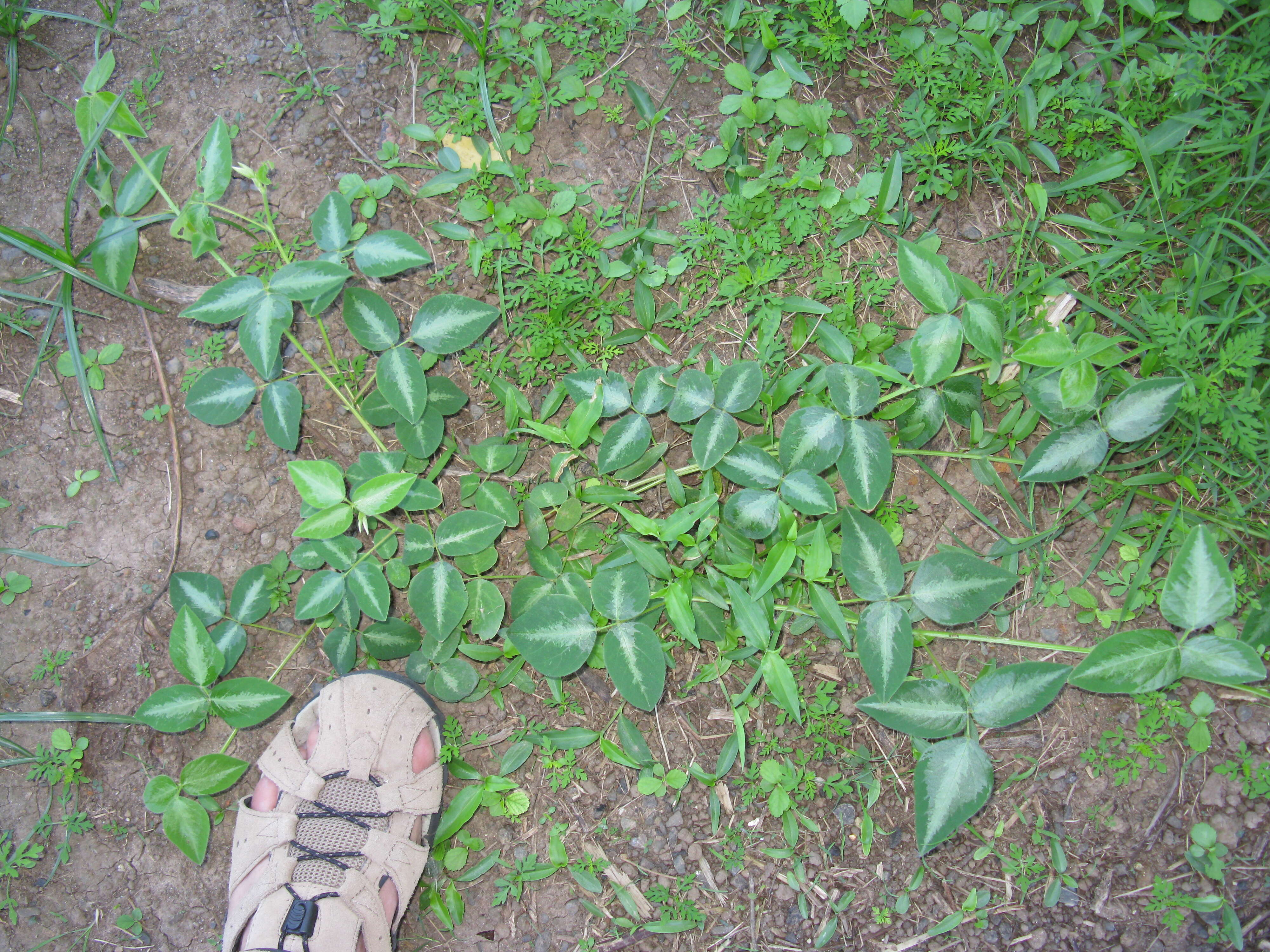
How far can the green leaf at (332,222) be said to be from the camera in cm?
201

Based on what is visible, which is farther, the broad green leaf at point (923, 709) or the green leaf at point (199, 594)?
the green leaf at point (199, 594)

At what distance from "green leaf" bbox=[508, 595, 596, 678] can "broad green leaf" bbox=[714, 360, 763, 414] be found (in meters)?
0.67

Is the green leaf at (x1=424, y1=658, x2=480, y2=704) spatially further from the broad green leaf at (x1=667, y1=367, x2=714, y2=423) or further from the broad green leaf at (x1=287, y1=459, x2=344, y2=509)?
the broad green leaf at (x1=667, y1=367, x2=714, y2=423)

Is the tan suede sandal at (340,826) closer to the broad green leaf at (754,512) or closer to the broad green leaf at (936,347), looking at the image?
the broad green leaf at (754,512)

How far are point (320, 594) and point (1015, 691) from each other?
1.82 m

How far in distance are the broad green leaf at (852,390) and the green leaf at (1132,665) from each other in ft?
2.60

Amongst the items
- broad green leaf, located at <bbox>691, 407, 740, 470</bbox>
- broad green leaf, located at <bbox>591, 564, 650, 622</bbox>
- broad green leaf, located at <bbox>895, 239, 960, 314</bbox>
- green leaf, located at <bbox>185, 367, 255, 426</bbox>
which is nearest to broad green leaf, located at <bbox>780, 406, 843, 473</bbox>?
broad green leaf, located at <bbox>691, 407, 740, 470</bbox>

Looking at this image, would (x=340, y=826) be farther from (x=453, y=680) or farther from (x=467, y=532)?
(x=467, y=532)

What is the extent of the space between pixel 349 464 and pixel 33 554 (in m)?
0.99

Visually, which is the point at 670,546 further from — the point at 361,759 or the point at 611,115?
the point at 611,115

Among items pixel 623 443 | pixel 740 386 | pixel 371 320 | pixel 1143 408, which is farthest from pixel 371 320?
pixel 1143 408

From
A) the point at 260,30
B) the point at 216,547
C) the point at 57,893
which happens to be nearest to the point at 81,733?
the point at 57,893

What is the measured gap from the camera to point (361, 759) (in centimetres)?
218

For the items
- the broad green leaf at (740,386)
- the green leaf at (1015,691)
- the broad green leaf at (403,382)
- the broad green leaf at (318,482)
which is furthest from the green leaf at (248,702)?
the green leaf at (1015,691)
